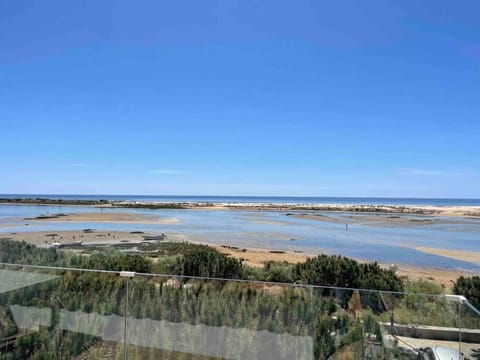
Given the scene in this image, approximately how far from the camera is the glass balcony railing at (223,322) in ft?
11.5

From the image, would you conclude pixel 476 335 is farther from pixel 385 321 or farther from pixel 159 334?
pixel 159 334

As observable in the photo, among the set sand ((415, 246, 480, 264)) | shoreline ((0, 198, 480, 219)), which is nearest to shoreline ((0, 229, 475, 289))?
sand ((415, 246, 480, 264))

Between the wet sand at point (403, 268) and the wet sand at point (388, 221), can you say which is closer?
the wet sand at point (403, 268)

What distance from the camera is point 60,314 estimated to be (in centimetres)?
390

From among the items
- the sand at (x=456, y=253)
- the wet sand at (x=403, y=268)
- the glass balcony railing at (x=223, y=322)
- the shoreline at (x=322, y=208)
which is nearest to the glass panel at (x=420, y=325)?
the glass balcony railing at (x=223, y=322)

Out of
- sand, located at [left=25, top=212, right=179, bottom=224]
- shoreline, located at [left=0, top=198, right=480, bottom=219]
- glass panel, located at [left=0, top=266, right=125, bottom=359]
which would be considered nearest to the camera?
glass panel, located at [left=0, top=266, right=125, bottom=359]

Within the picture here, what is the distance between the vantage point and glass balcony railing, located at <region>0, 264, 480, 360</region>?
3.50 metres

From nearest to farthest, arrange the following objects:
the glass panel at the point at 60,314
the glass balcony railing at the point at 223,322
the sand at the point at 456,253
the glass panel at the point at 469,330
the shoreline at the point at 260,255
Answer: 1. the glass panel at the point at 469,330
2. the glass balcony railing at the point at 223,322
3. the glass panel at the point at 60,314
4. the shoreline at the point at 260,255
5. the sand at the point at 456,253

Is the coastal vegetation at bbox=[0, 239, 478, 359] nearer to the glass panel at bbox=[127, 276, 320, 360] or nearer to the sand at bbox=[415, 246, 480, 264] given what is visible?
the glass panel at bbox=[127, 276, 320, 360]

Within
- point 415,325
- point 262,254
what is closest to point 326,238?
point 262,254

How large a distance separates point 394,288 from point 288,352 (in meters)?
4.28

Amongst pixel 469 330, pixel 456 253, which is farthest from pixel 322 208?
pixel 469 330

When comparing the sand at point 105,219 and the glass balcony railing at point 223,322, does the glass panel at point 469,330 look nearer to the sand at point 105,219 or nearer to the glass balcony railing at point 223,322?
the glass balcony railing at point 223,322

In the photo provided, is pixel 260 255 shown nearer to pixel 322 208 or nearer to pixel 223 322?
pixel 223 322
